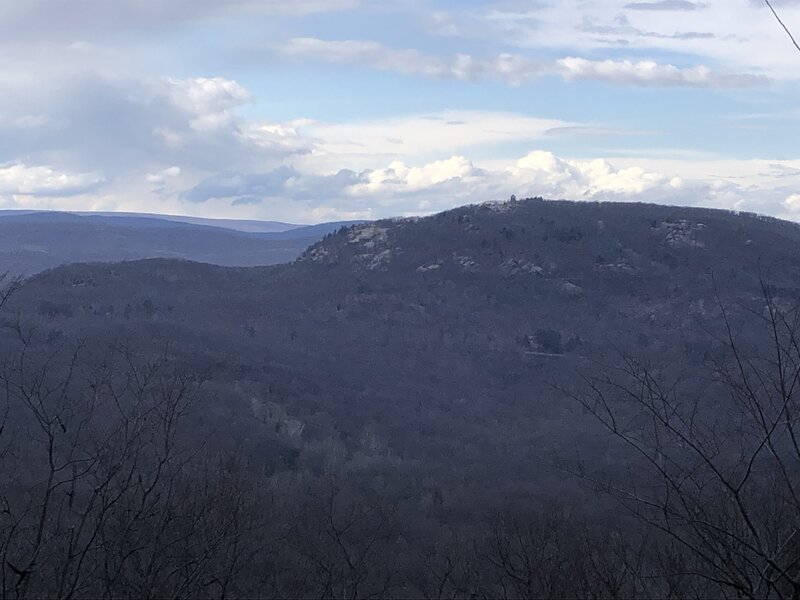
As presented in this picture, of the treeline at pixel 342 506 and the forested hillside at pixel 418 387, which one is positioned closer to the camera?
the treeline at pixel 342 506

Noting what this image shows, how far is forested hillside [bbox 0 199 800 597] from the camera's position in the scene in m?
19.6

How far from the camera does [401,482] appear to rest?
45438 millimetres

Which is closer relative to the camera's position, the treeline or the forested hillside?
the treeline

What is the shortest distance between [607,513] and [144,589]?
28.3m

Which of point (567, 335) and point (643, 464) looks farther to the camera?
point (567, 335)

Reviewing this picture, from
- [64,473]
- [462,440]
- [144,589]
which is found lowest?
[462,440]

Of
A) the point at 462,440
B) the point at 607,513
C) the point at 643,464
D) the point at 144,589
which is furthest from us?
the point at 462,440

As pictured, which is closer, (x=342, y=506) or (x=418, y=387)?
(x=342, y=506)

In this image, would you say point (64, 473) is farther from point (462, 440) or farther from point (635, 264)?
point (635, 264)

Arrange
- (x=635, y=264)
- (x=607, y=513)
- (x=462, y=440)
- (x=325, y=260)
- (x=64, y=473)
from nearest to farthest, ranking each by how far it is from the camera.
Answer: (x=64, y=473)
(x=607, y=513)
(x=462, y=440)
(x=635, y=264)
(x=325, y=260)

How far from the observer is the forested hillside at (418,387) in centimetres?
1961

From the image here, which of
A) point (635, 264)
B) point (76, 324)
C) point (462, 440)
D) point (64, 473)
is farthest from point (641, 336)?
point (64, 473)

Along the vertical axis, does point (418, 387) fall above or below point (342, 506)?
below

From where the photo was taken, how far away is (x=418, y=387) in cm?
7106
